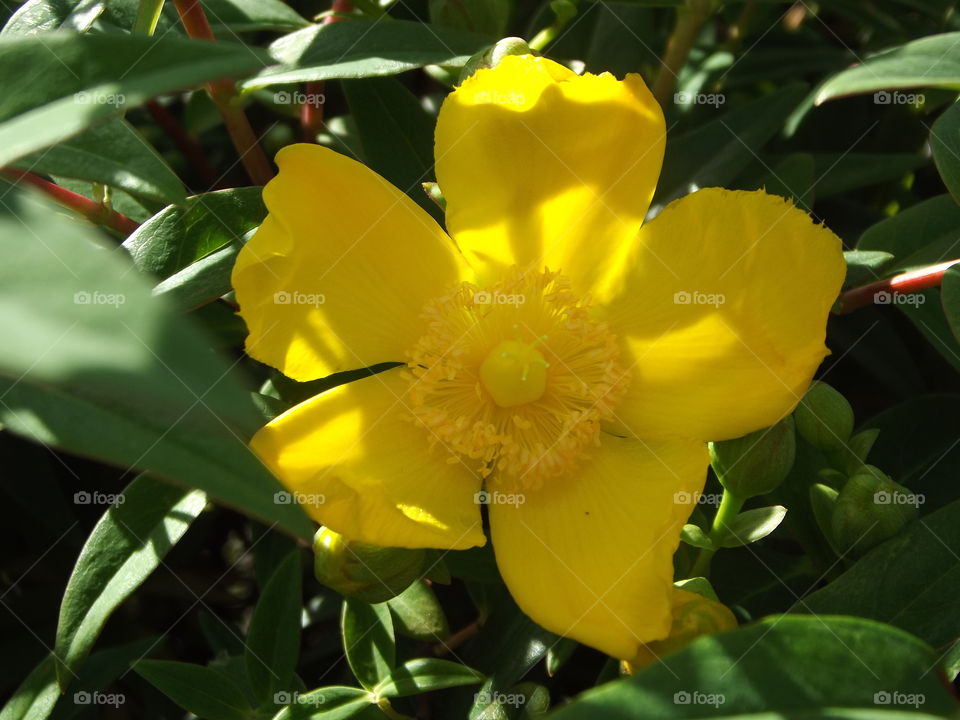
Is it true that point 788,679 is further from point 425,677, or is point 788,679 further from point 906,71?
point 906,71

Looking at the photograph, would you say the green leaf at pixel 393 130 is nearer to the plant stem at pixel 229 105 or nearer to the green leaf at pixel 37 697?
the plant stem at pixel 229 105

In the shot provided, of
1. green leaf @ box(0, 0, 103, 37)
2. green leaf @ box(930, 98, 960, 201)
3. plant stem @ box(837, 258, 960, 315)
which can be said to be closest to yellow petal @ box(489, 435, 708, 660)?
plant stem @ box(837, 258, 960, 315)

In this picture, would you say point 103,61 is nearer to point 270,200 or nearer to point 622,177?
point 270,200

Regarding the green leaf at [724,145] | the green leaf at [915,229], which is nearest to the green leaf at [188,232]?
the green leaf at [724,145]

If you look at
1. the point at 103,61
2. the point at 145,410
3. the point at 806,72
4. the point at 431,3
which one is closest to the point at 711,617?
the point at 145,410

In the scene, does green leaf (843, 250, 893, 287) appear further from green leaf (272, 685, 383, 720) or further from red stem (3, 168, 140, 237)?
red stem (3, 168, 140, 237)
